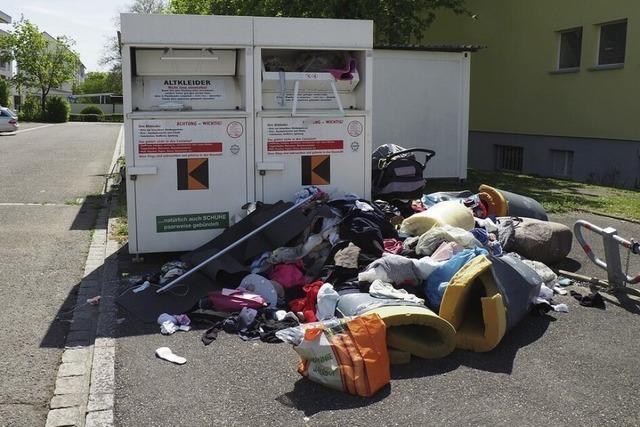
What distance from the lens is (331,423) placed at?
350 centimetres

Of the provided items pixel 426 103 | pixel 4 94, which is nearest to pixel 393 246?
pixel 426 103

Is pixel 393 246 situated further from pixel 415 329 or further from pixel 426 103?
pixel 426 103

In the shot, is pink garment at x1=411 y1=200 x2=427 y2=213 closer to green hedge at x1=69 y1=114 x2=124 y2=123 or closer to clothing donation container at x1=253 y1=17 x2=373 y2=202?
clothing donation container at x1=253 y1=17 x2=373 y2=202

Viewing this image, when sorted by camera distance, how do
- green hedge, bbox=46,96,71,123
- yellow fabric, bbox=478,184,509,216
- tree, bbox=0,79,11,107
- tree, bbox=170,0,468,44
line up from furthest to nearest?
green hedge, bbox=46,96,71,123 → tree, bbox=0,79,11,107 → tree, bbox=170,0,468,44 → yellow fabric, bbox=478,184,509,216

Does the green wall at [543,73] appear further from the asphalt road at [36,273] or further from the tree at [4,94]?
the tree at [4,94]

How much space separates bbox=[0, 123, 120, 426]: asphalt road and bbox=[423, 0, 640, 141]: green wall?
10977 millimetres

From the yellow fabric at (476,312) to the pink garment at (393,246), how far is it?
1.11 metres

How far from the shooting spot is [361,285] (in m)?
5.13

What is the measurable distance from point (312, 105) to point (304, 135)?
360 millimetres

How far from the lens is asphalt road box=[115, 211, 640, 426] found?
358 centimetres

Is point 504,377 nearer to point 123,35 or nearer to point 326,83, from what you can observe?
point 326,83

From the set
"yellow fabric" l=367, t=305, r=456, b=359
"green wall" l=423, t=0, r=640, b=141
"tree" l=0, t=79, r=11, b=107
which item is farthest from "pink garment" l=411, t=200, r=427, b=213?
"tree" l=0, t=79, r=11, b=107

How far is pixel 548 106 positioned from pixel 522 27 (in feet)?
7.87

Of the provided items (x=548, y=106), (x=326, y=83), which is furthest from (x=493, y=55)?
(x=326, y=83)
